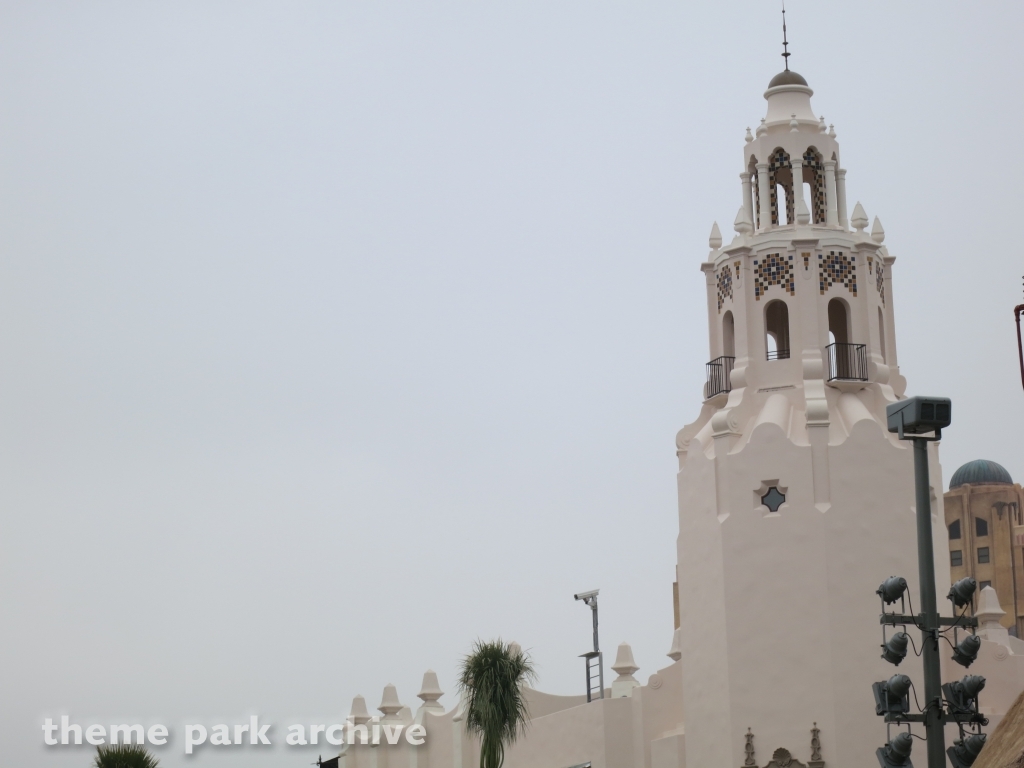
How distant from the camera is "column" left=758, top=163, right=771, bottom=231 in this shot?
44906 millimetres

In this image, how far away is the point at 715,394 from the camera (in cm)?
4472

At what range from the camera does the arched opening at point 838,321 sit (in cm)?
4488

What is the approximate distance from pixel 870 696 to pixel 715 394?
9027mm

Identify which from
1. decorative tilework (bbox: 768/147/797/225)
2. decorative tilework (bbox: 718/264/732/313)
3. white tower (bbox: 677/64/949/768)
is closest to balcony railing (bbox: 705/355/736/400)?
white tower (bbox: 677/64/949/768)

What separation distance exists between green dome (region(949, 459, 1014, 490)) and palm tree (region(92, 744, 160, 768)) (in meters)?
73.4

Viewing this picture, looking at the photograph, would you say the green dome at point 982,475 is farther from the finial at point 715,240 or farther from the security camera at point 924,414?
the security camera at point 924,414

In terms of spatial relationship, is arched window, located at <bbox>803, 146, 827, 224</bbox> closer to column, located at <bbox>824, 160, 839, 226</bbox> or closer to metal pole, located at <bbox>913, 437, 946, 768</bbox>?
column, located at <bbox>824, 160, 839, 226</bbox>

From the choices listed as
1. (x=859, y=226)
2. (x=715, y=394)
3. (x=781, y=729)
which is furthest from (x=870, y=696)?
(x=859, y=226)

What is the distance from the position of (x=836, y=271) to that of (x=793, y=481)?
239 inches

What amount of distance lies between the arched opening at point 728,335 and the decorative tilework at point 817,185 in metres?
3.59

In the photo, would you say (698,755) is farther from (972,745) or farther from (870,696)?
(972,745)

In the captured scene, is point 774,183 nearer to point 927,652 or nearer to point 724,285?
point 724,285

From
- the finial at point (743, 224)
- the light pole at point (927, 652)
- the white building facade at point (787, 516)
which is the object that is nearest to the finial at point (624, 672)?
the white building facade at point (787, 516)

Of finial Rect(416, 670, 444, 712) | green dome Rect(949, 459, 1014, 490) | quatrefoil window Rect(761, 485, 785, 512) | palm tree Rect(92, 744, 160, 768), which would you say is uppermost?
green dome Rect(949, 459, 1014, 490)
